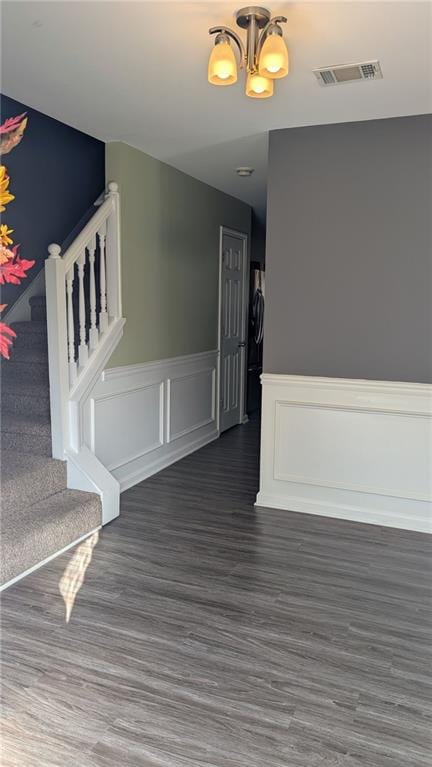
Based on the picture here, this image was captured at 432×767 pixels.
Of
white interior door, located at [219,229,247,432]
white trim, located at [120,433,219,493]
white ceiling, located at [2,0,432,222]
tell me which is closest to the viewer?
white ceiling, located at [2,0,432,222]

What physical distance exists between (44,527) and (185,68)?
2.35 metres

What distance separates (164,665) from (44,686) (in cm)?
44

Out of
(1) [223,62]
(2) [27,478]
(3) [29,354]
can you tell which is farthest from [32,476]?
(1) [223,62]

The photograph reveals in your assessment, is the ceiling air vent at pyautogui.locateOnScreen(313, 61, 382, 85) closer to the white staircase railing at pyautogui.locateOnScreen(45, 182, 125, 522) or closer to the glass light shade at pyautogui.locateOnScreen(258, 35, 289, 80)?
the glass light shade at pyautogui.locateOnScreen(258, 35, 289, 80)

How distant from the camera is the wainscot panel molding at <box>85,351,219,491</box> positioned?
3.91m

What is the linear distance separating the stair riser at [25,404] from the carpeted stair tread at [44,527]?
1.94 feet

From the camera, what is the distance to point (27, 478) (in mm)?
3141

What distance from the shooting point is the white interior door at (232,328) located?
585 cm

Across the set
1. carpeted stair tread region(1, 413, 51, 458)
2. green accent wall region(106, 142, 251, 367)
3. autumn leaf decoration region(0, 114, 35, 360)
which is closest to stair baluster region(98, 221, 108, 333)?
green accent wall region(106, 142, 251, 367)

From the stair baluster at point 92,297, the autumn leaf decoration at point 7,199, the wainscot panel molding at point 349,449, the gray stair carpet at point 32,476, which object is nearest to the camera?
the autumn leaf decoration at point 7,199

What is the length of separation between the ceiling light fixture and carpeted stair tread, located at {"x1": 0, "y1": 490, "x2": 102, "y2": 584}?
2.24 metres

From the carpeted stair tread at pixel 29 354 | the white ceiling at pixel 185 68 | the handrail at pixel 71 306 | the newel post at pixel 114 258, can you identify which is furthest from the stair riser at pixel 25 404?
the white ceiling at pixel 185 68

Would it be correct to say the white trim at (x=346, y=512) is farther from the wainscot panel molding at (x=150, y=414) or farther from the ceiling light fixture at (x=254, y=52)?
the ceiling light fixture at (x=254, y=52)

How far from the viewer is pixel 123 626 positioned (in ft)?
7.85
